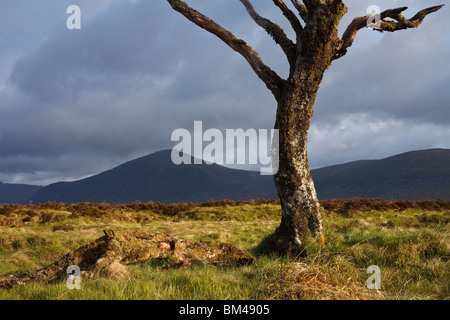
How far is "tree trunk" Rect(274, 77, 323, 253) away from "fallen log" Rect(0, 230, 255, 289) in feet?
5.49

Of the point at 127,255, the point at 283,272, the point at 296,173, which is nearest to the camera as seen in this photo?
the point at 283,272

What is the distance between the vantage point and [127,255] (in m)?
7.34

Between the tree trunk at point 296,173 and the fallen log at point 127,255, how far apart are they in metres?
1.67

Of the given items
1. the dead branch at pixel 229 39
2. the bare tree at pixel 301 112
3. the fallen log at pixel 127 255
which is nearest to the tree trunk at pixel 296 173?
the bare tree at pixel 301 112

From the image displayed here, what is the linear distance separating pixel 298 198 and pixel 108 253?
5168mm

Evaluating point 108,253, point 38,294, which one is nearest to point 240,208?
point 108,253

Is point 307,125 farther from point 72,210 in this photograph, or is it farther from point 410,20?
point 72,210

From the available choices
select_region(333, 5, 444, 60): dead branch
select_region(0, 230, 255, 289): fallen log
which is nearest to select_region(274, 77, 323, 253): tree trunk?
select_region(0, 230, 255, 289): fallen log

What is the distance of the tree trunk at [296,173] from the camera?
9.09 m

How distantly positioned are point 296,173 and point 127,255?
494 centimetres

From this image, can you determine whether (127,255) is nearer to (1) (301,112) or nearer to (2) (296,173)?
(2) (296,173)

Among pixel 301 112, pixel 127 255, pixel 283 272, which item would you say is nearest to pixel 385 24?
pixel 301 112

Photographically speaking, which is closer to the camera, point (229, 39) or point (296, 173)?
point (296, 173)
